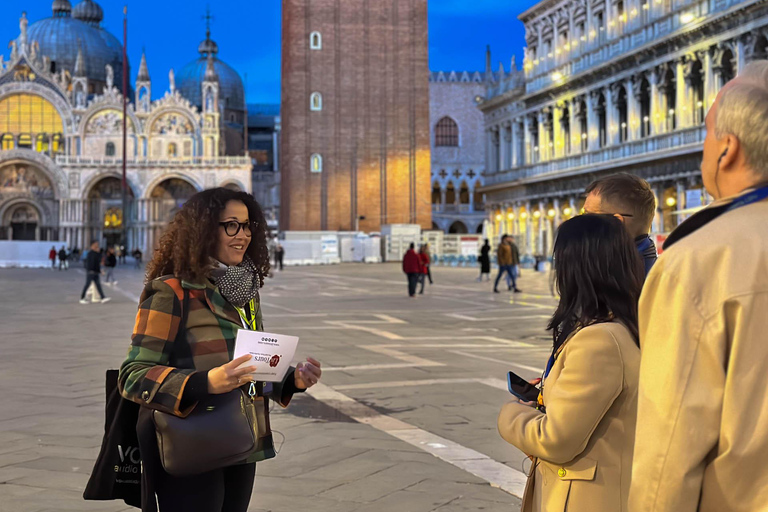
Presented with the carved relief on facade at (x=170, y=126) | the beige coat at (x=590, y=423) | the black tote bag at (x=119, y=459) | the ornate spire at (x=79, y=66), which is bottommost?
the black tote bag at (x=119, y=459)

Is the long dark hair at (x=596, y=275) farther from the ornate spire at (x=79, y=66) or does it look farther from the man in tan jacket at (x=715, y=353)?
the ornate spire at (x=79, y=66)

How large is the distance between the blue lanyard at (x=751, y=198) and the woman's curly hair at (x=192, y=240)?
176cm

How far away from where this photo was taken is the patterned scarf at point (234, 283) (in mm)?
2959

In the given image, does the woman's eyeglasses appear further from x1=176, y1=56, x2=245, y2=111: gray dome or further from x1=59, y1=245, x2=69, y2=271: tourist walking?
x1=176, y1=56, x2=245, y2=111: gray dome

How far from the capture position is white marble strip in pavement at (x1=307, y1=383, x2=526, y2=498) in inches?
200

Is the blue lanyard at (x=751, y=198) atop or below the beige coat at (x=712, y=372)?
atop

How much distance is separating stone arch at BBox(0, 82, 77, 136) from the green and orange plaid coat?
71.6 meters

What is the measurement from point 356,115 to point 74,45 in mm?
38898

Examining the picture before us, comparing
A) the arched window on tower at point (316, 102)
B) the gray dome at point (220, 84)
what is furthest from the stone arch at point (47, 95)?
the arched window on tower at point (316, 102)

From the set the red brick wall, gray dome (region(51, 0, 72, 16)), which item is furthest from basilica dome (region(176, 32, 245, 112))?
the red brick wall

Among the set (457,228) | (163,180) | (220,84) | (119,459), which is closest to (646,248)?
(119,459)

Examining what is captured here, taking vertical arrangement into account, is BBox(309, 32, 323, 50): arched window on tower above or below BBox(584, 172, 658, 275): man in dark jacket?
above

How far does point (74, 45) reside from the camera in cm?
8100

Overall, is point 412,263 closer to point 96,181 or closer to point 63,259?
point 63,259
